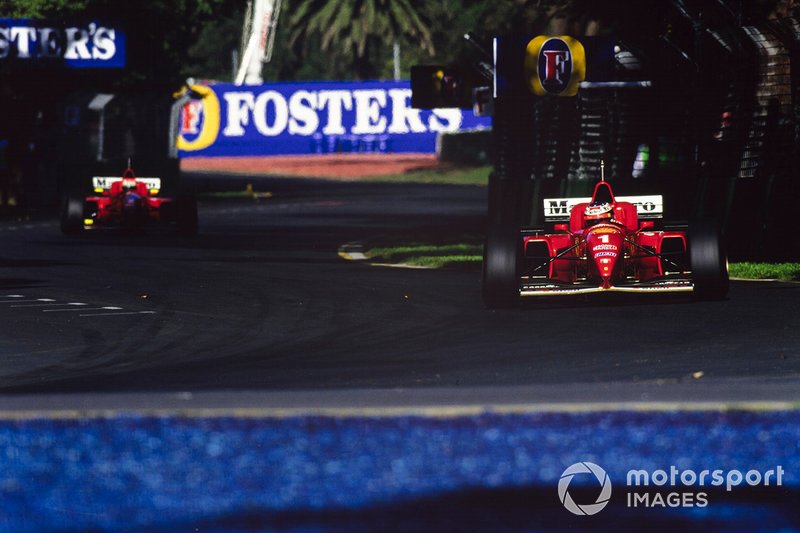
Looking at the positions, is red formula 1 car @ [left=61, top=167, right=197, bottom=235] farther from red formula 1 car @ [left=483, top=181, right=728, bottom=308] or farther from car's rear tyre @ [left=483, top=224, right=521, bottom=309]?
car's rear tyre @ [left=483, top=224, right=521, bottom=309]

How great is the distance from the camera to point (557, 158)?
28.3 metres

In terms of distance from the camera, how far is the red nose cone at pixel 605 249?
1502 cm

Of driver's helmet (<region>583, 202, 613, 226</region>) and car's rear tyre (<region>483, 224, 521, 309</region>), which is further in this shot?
driver's helmet (<region>583, 202, 613, 226</region>)

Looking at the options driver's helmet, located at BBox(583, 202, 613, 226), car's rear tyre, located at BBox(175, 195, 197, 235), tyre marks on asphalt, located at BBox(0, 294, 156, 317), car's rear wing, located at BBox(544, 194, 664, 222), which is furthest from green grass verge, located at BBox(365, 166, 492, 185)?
driver's helmet, located at BBox(583, 202, 613, 226)

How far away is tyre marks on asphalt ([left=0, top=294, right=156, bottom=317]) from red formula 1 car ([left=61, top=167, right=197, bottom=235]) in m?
11.1

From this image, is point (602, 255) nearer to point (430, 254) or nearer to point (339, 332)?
point (339, 332)

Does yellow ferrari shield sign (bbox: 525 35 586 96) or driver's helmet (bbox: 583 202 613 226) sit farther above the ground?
yellow ferrari shield sign (bbox: 525 35 586 96)

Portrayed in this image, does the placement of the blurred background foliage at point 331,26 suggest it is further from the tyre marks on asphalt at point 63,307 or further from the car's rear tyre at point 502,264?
the tyre marks on asphalt at point 63,307

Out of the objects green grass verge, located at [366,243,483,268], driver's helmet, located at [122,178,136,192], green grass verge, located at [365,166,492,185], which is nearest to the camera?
green grass verge, located at [366,243,483,268]

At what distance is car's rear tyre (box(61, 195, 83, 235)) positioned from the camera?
94.0 feet

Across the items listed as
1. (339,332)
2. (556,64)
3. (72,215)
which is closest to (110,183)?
(72,215)

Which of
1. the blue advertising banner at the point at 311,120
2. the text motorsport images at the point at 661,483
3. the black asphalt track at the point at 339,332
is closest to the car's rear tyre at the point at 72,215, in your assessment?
the black asphalt track at the point at 339,332

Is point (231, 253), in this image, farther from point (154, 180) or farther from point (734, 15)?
point (734, 15)

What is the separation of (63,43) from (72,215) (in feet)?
47.2
